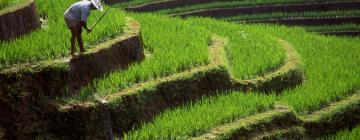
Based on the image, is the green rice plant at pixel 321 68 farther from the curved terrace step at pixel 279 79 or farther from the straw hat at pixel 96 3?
the straw hat at pixel 96 3

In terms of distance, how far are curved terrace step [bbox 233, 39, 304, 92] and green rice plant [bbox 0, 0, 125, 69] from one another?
93.4 inches

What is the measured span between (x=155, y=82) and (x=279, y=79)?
2718 mm

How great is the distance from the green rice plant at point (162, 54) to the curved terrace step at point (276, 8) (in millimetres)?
5894

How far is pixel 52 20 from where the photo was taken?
11.8m

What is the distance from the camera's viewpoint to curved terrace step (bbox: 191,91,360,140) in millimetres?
9422

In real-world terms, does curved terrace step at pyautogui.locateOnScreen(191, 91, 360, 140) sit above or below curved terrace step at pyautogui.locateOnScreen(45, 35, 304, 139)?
below

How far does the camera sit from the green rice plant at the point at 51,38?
9414 mm

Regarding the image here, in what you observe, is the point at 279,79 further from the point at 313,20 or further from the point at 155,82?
the point at 313,20

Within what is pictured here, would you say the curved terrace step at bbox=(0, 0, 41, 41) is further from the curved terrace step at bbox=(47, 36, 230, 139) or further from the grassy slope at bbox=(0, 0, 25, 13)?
the curved terrace step at bbox=(47, 36, 230, 139)

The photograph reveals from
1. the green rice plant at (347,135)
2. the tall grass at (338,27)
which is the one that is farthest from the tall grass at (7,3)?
the tall grass at (338,27)

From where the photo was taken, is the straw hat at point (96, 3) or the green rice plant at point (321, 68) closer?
the straw hat at point (96, 3)

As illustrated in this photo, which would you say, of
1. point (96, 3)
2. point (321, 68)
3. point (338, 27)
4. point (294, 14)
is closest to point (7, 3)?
point (96, 3)

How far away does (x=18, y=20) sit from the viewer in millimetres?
10547

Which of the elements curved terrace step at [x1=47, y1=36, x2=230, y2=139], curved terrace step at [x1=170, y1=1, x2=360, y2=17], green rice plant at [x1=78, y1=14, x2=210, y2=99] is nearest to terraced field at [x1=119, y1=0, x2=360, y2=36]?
curved terrace step at [x1=170, y1=1, x2=360, y2=17]
